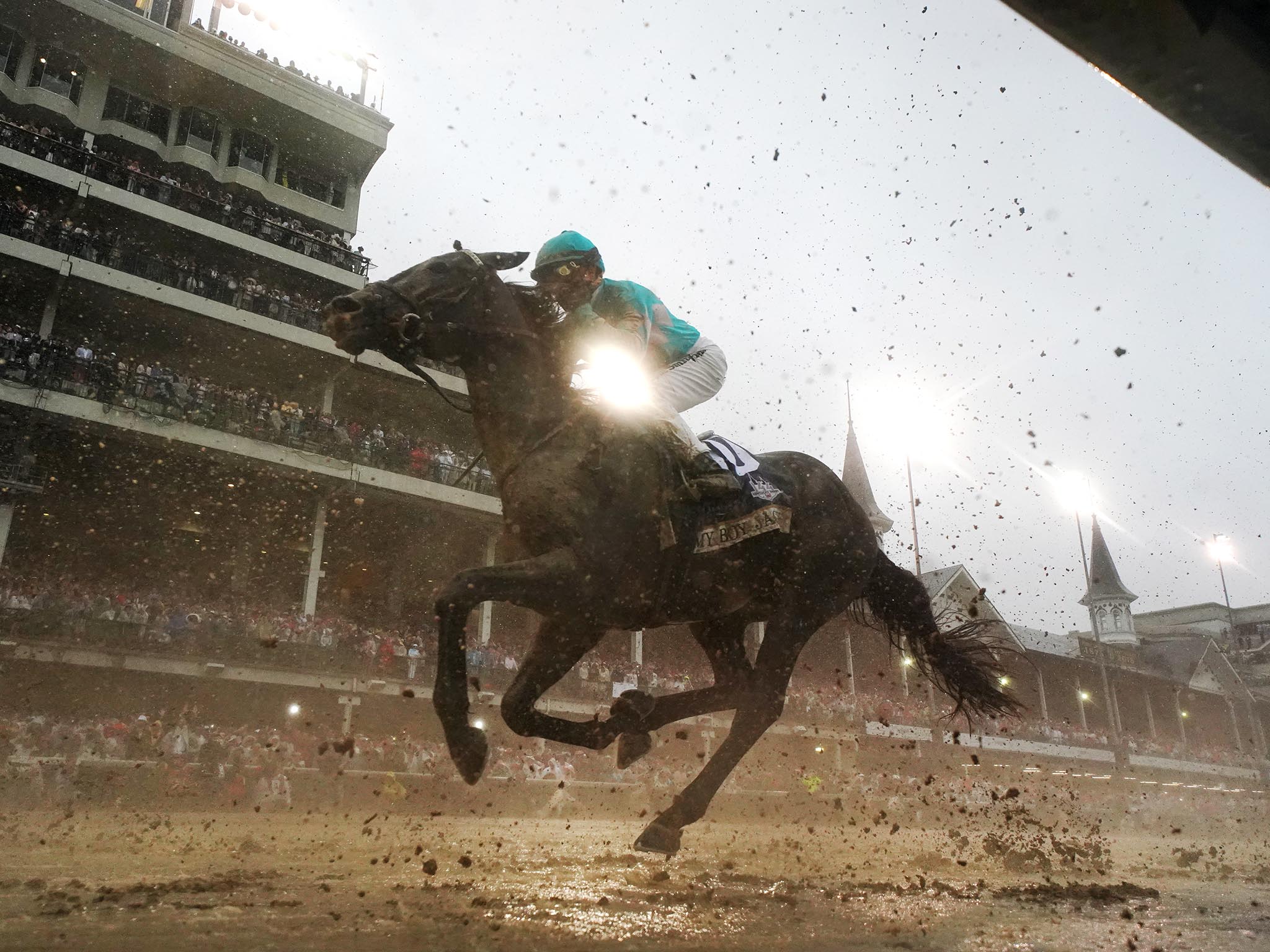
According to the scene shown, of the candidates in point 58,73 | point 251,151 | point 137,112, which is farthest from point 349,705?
point 58,73

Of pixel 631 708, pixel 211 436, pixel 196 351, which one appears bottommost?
pixel 631 708

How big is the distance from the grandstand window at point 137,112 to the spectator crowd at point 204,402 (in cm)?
653

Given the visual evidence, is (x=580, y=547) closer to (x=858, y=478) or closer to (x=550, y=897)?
(x=550, y=897)

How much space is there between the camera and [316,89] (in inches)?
914

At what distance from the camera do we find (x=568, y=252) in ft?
15.3

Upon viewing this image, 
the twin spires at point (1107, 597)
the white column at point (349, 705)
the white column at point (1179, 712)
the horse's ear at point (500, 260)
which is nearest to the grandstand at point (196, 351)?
the white column at point (349, 705)

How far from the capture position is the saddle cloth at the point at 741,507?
4.65 metres

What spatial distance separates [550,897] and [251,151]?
23.8 m

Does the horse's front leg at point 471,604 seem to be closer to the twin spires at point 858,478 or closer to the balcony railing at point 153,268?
the balcony railing at point 153,268

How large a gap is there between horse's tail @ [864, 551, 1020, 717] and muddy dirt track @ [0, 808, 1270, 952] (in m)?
1.17

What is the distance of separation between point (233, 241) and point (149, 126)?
4279 mm

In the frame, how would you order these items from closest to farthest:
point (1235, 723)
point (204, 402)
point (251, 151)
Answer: point (204, 402), point (251, 151), point (1235, 723)

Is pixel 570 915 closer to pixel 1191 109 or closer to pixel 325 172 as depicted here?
pixel 1191 109

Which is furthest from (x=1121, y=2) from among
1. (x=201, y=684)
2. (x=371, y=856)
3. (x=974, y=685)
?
(x=201, y=684)
